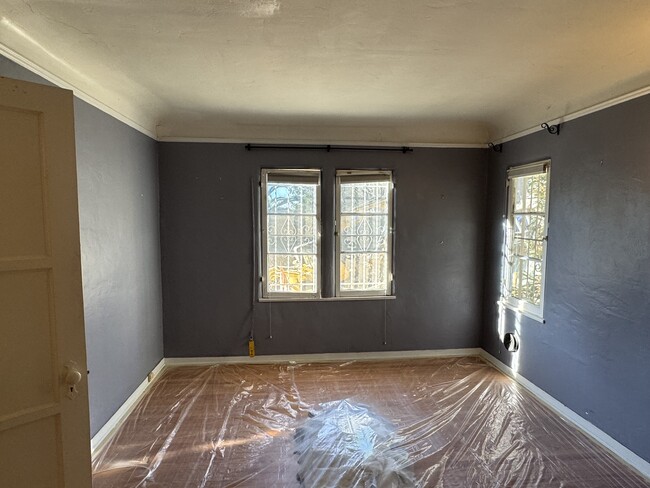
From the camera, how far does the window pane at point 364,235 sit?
375 centimetres

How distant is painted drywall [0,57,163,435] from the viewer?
2266mm

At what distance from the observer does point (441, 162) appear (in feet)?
12.5

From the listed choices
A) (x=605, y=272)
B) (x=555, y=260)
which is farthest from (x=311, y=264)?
(x=605, y=272)

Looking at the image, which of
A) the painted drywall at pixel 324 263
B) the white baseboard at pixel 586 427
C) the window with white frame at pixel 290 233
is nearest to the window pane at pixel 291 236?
the window with white frame at pixel 290 233

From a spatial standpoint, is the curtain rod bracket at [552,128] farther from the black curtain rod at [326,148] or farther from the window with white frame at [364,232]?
the window with white frame at [364,232]

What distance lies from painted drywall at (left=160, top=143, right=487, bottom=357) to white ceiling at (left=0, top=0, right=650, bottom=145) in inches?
20.2

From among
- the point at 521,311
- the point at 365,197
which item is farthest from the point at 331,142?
the point at 521,311

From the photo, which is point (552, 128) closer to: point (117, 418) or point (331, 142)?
point (331, 142)

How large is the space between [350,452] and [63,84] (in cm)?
281

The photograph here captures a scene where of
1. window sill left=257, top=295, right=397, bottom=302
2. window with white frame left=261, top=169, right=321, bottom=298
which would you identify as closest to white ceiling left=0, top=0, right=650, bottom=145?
window with white frame left=261, top=169, right=321, bottom=298

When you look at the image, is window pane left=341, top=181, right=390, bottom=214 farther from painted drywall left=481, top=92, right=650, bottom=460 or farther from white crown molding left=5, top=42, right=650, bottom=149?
painted drywall left=481, top=92, right=650, bottom=460

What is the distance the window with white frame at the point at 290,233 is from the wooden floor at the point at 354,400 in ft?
2.82

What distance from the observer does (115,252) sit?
2.66m

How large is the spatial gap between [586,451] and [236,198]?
3428mm
